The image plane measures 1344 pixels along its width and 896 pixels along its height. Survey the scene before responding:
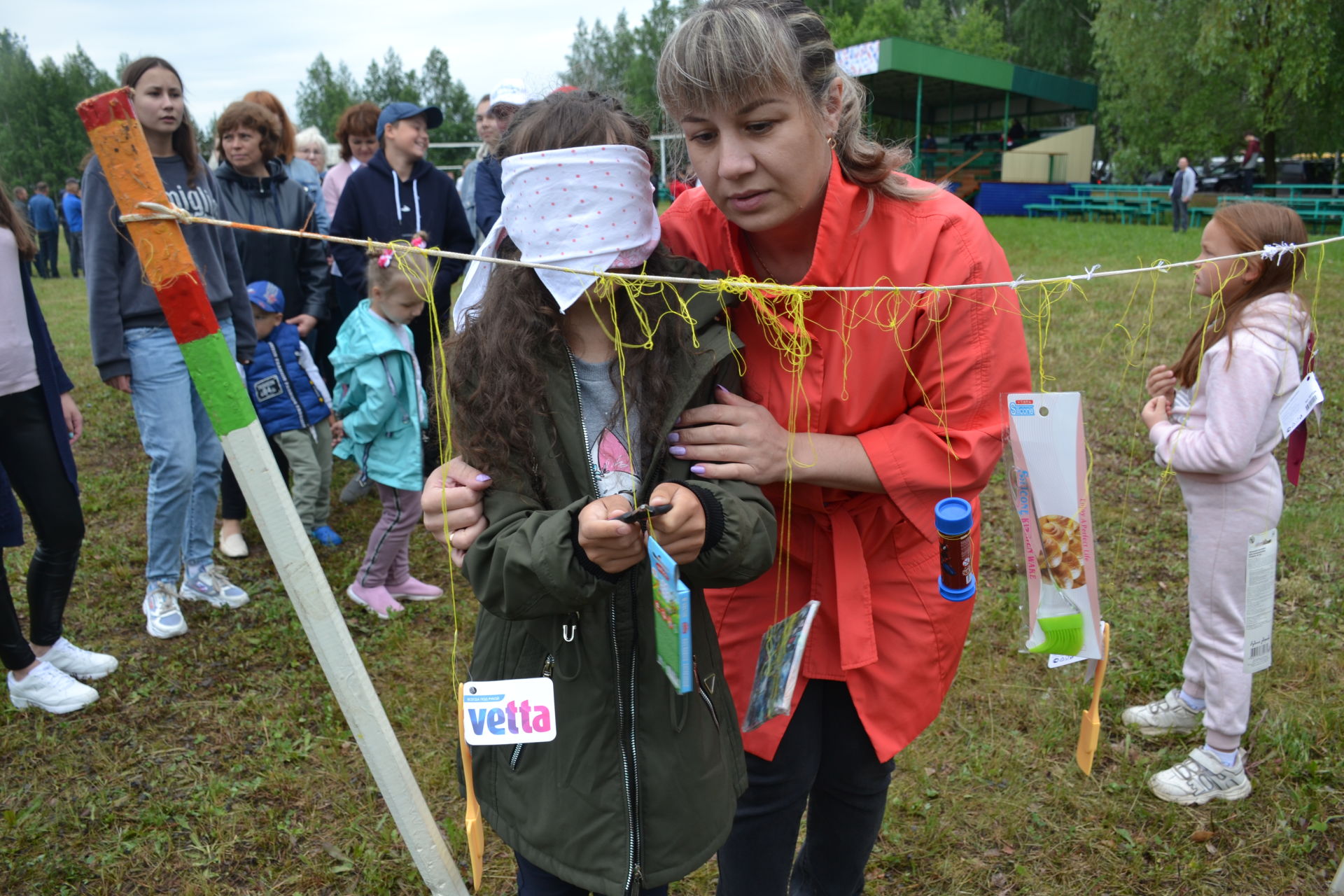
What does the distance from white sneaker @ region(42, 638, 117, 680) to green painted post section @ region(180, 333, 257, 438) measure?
2608 mm

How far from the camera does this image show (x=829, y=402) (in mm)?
1638

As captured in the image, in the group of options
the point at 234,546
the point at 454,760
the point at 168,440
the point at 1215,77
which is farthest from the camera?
the point at 1215,77

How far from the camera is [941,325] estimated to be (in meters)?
1.59

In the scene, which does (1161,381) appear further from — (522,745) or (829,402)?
(522,745)

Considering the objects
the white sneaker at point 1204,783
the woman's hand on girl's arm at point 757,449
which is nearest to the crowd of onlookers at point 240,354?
the woman's hand on girl's arm at point 757,449

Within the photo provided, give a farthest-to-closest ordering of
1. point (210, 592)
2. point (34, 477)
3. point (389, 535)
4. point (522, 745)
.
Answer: point (210, 592) < point (389, 535) < point (34, 477) < point (522, 745)

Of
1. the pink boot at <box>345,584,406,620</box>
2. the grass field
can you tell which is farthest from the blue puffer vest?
the pink boot at <box>345,584,406,620</box>

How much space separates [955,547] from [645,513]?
0.57 metres

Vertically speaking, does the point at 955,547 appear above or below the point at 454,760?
above

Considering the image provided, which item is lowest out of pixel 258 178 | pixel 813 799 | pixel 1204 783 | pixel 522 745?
pixel 1204 783

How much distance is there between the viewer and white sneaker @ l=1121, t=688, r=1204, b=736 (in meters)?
3.10

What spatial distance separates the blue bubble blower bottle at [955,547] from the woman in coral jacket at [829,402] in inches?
3.7

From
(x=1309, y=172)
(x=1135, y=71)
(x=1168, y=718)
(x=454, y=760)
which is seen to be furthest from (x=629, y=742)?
(x=1309, y=172)

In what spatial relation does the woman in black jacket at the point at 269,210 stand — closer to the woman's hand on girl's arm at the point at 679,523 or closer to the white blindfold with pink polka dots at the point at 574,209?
the white blindfold with pink polka dots at the point at 574,209
